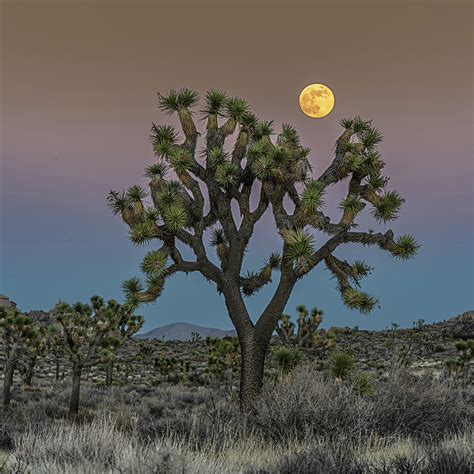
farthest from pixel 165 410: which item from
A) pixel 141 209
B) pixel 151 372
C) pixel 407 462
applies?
pixel 151 372

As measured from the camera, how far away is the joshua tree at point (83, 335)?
19156 mm

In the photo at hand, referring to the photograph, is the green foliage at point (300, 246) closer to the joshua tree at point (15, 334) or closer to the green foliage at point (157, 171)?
the green foliage at point (157, 171)

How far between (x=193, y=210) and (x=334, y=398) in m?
7.12

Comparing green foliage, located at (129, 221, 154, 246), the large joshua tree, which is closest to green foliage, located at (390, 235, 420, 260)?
the large joshua tree

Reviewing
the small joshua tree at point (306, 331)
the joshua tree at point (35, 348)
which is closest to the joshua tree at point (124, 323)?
the joshua tree at point (35, 348)

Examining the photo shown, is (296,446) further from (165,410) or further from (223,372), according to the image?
(223,372)

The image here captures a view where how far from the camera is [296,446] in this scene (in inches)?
319

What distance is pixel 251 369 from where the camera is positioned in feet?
47.2

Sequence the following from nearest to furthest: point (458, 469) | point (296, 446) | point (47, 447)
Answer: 1. point (458, 469)
2. point (47, 447)
3. point (296, 446)

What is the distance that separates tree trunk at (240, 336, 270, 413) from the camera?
1416cm

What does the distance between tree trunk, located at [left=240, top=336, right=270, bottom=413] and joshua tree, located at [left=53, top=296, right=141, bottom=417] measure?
276 inches

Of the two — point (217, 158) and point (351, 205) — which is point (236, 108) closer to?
point (217, 158)


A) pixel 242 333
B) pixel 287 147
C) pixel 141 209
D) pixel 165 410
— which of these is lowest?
pixel 165 410

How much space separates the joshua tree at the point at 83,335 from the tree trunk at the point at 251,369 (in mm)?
7012
